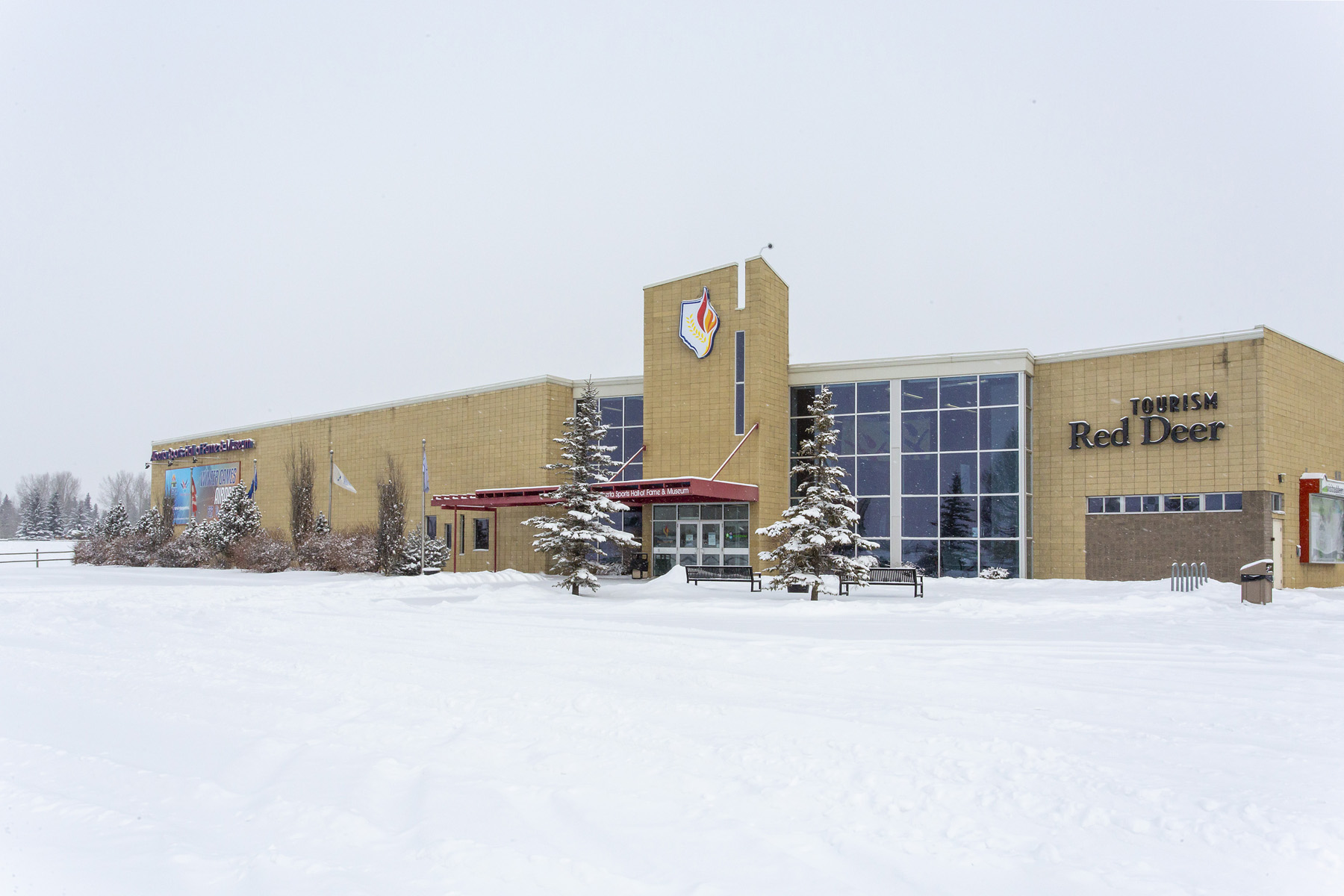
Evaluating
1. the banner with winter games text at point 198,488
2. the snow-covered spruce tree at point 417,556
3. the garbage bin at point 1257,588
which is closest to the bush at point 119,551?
the banner with winter games text at point 198,488

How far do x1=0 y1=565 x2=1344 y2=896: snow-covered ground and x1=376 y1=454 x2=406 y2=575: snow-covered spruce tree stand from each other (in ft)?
71.4

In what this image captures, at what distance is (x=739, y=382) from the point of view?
3150 centimetres

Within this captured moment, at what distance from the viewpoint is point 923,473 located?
99.0 feet

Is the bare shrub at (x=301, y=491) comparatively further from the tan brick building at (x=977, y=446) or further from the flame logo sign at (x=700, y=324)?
the flame logo sign at (x=700, y=324)

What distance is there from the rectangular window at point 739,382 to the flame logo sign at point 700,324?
0.97 meters

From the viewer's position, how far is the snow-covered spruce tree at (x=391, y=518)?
36787mm

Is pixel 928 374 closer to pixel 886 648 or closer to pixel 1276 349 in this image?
pixel 1276 349

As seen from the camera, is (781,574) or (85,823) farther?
(781,574)

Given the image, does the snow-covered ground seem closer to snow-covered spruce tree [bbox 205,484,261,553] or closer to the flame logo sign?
the flame logo sign

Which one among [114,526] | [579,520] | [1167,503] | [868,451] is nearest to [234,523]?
[114,526]

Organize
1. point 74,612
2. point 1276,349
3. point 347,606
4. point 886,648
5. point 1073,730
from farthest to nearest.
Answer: point 1276,349
point 347,606
point 74,612
point 886,648
point 1073,730

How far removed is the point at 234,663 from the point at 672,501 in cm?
2099

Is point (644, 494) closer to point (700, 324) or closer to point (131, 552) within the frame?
point (700, 324)

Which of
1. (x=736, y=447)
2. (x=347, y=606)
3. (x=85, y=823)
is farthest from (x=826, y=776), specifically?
(x=736, y=447)
